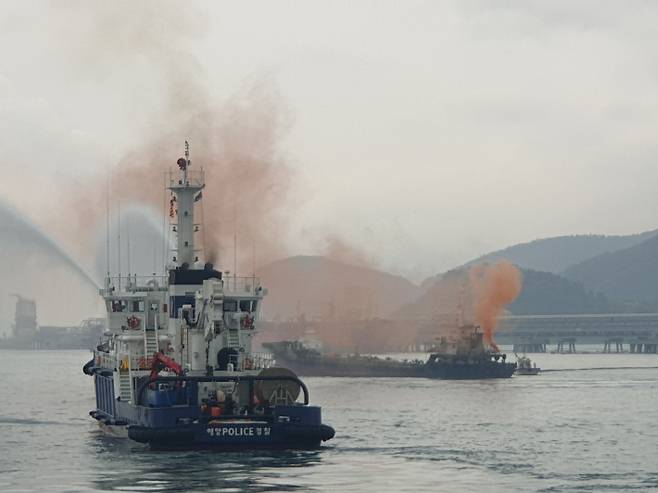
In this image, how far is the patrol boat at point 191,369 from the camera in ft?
228

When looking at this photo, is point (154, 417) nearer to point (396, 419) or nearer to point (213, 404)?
point (213, 404)

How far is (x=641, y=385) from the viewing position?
166 m

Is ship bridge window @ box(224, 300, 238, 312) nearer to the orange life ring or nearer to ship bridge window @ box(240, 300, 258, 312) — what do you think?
ship bridge window @ box(240, 300, 258, 312)

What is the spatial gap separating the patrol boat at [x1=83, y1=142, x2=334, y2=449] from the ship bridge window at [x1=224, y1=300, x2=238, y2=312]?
0.06 metres

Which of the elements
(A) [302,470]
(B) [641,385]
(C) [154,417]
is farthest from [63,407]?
(B) [641,385]

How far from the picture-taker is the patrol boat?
6962 centimetres

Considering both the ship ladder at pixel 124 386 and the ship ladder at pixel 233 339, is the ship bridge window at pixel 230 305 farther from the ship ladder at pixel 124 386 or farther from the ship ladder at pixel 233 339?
the ship ladder at pixel 124 386

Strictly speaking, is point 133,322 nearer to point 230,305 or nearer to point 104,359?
point 104,359

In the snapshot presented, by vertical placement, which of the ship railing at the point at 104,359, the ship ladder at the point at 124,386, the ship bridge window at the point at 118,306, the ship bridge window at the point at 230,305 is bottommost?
the ship ladder at the point at 124,386

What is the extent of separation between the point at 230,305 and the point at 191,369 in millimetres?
4986

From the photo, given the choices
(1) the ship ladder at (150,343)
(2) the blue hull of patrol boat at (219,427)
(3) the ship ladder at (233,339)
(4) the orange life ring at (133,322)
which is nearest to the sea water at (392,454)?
(2) the blue hull of patrol boat at (219,427)

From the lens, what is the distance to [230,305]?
3113 inches

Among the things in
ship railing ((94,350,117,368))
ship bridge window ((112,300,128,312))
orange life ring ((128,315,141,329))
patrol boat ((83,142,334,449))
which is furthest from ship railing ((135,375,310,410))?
ship bridge window ((112,300,128,312))

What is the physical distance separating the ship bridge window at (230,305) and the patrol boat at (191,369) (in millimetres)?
58
